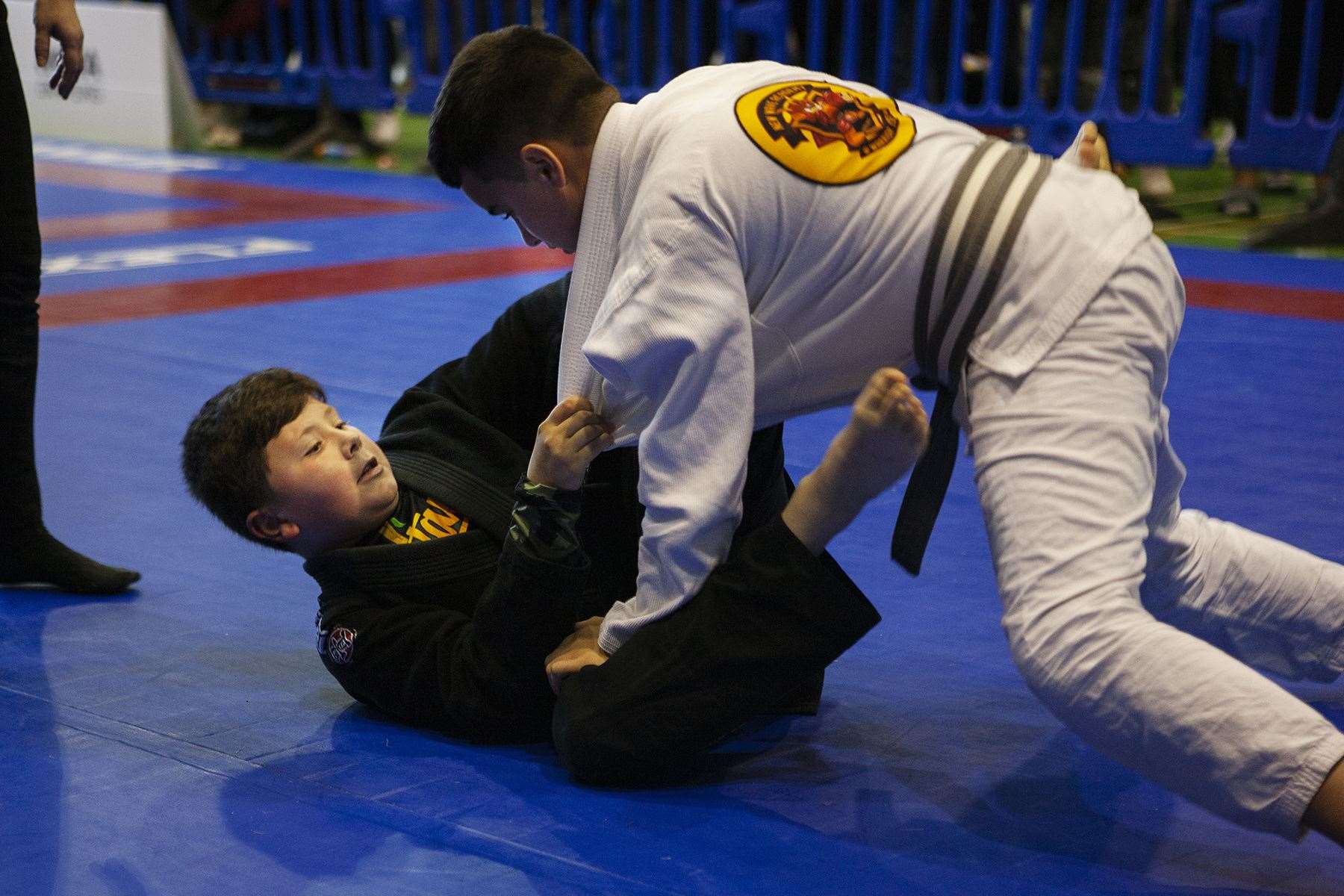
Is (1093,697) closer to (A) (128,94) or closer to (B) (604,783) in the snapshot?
(B) (604,783)

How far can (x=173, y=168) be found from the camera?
8.69 meters

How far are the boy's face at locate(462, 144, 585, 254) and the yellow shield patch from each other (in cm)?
24

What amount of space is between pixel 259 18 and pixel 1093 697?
909 centimetres

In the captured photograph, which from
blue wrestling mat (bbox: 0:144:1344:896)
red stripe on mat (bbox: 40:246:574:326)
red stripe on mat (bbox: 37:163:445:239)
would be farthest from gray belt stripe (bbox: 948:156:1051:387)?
red stripe on mat (bbox: 37:163:445:239)

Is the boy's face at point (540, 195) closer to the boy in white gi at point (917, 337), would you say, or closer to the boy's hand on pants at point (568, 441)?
the boy in white gi at point (917, 337)

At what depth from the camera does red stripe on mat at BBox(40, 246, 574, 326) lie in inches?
193

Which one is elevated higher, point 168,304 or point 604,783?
point 604,783

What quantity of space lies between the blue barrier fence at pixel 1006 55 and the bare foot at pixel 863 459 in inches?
192

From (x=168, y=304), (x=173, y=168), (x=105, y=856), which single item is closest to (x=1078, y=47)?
(x=168, y=304)

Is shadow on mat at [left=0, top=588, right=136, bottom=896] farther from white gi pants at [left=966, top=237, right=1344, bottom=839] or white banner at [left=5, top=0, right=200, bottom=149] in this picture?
white banner at [left=5, top=0, right=200, bottom=149]

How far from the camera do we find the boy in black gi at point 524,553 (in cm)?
184

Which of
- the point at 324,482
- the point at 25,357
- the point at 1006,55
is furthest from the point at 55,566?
the point at 1006,55

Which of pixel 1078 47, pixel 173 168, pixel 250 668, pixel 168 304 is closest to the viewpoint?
pixel 250 668

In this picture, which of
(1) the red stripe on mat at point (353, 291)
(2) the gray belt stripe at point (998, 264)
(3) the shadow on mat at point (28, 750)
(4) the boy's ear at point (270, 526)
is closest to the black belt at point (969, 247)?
(2) the gray belt stripe at point (998, 264)
